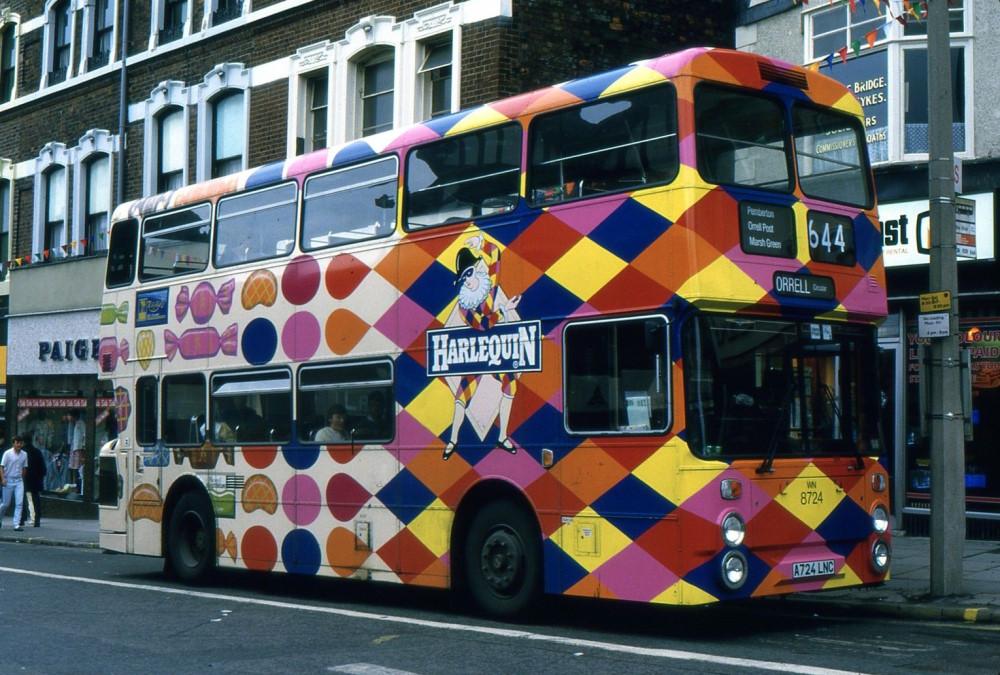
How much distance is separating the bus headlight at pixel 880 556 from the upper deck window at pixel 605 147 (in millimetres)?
3478

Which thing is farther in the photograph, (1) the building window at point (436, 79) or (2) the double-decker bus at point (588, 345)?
(1) the building window at point (436, 79)

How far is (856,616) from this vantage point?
1194 centimetres

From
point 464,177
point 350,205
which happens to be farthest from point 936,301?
point 350,205

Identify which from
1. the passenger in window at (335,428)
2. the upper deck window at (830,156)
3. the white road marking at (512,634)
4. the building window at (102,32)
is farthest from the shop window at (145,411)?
the building window at (102,32)

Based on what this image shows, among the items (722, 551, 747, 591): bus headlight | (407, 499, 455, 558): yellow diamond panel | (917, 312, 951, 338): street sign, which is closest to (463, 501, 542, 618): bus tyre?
(407, 499, 455, 558): yellow diamond panel

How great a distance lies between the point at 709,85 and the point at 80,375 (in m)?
22.5

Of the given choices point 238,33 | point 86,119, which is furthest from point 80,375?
point 238,33

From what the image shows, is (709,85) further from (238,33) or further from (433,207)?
(238,33)

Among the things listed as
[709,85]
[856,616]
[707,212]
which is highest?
[709,85]

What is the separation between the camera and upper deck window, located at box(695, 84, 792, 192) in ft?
33.7

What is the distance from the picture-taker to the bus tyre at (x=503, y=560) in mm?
11273

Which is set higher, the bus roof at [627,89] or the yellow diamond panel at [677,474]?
the bus roof at [627,89]

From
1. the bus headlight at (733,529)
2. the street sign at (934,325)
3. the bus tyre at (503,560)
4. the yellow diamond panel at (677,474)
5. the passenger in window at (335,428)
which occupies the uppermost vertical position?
the street sign at (934,325)

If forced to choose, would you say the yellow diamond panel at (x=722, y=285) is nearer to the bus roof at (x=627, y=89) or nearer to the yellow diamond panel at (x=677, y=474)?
the yellow diamond panel at (x=677, y=474)
